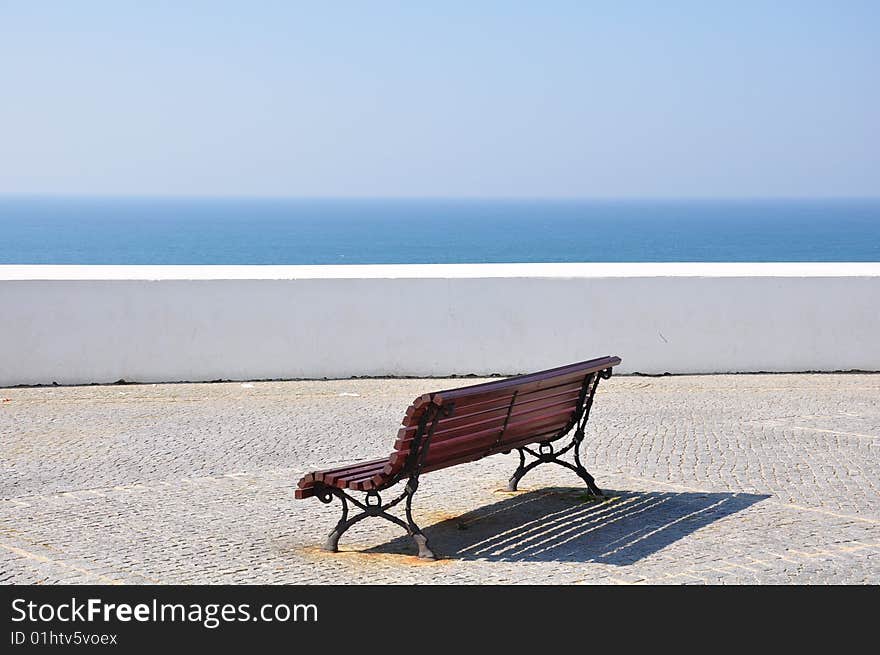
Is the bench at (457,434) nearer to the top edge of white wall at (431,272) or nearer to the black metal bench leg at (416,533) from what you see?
the black metal bench leg at (416,533)

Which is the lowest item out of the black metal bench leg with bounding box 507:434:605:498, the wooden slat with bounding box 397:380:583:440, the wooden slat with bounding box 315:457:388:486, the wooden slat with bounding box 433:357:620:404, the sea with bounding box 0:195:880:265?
the sea with bounding box 0:195:880:265

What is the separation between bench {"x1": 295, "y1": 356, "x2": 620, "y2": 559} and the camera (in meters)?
6.30

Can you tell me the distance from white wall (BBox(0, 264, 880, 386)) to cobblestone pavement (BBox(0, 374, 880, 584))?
0.48 meters

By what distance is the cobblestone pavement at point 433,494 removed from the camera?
608 centimetres

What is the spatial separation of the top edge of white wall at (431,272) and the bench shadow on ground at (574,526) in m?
4.94

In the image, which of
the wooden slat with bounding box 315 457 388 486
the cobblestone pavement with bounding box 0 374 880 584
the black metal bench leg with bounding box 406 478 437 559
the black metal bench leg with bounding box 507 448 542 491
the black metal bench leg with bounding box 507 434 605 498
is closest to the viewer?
the cobblestone pavement with bounding box 0 374 880 584

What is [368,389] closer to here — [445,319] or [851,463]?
[445,319]

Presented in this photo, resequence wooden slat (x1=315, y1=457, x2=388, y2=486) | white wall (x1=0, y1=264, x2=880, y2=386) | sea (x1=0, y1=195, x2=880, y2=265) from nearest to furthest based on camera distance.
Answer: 1. wooden slat (x1=315, y1=457, x2=388, y2=486)
2. white wall (x1=0, y1=264, x2=880, y2=386)
3. sea (x1=0, y1=195, x2=880, y2=265)

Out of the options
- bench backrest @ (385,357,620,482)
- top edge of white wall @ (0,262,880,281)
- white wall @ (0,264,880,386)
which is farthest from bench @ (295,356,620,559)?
top edge of white wall @ (0,262,880,281)

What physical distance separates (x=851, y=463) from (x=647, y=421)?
2000 millimetres

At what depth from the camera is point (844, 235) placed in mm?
179750

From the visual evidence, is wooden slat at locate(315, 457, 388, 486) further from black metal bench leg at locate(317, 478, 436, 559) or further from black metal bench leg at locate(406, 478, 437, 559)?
black metal bench leg at locate(406, 478, 437, 559)

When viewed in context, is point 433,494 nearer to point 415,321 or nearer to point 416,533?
point 416,533

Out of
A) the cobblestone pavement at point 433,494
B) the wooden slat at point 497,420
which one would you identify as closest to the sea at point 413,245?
the cobblestone pavement at point 433,494
